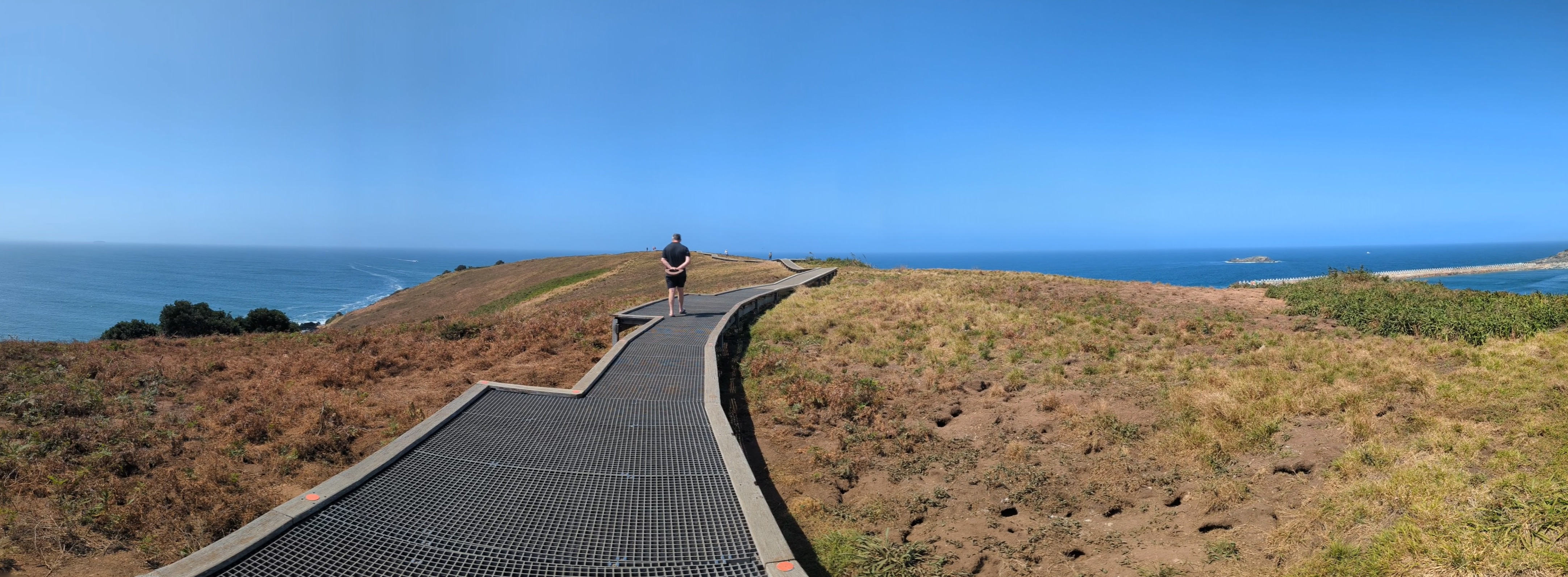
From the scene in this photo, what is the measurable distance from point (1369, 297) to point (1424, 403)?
8261 millimetres

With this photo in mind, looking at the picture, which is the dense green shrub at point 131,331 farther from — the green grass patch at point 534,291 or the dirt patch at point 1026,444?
the dirt patch at point 1026,444

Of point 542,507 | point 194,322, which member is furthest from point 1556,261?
point 194,322

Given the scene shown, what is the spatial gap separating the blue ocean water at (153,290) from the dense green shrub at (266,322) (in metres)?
14.5

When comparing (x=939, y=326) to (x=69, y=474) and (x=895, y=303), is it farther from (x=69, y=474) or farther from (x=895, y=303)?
(x=69, y=474)

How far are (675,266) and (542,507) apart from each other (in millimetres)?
9942

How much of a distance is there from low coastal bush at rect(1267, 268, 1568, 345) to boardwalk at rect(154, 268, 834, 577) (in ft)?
41.2

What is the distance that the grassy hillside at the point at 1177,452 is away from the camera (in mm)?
5336

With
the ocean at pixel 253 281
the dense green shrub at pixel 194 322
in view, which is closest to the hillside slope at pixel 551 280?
the dense green shrub at pixel 194 322

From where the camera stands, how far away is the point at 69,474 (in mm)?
6547

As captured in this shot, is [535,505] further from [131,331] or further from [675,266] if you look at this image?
[131,331]

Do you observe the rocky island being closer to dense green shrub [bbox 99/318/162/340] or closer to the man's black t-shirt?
the man's black t-shirt

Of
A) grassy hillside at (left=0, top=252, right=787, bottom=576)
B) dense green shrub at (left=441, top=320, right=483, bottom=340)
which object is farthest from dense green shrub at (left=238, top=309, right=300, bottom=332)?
dense green shrub at (left=441, top=320, right=483, bottom=340)

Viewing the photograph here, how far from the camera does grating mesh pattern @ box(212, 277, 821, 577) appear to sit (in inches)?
182

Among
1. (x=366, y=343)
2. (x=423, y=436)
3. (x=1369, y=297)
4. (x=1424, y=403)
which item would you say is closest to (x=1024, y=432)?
(x=1424, y=403)
